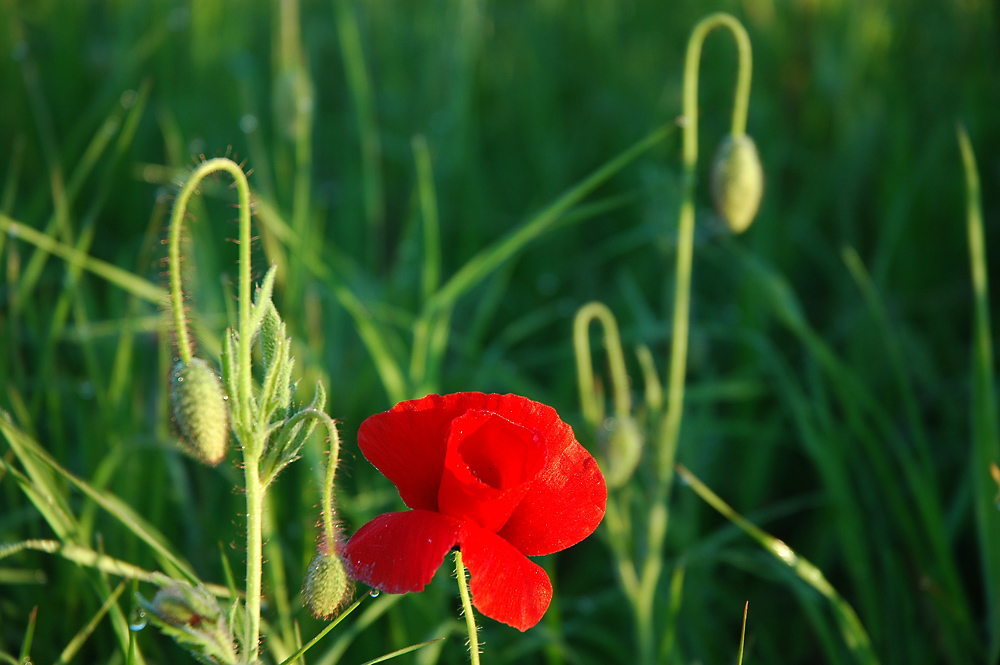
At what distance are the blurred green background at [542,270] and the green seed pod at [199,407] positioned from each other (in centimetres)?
13

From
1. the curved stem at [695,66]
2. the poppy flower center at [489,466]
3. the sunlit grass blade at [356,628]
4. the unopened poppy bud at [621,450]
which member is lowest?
the sunlit grass blade at [356,628]

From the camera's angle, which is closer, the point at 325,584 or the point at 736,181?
the point at 325,584

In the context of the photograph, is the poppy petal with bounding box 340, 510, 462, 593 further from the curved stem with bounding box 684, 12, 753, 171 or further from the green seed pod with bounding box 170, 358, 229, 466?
the curved stem with bounding box 684, 12, 753, 171

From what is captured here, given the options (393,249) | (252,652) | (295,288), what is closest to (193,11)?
(393,249)

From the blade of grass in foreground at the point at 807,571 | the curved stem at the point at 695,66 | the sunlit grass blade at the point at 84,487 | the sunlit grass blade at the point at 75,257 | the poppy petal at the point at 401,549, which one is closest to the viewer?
the poppy petal at the point at 401,549

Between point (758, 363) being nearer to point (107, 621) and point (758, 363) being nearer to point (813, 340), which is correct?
point (813, 340)

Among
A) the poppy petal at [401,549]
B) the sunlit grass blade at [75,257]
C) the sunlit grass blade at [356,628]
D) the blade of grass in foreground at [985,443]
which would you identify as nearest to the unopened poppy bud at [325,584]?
the poppy petal at [401,549]

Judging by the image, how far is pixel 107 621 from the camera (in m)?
1.08

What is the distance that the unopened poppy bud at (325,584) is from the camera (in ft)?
1.85

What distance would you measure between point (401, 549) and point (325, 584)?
0.23 feet

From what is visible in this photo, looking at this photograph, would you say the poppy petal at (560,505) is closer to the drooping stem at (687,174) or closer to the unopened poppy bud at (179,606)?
the unopened poppy bud at (179,606)

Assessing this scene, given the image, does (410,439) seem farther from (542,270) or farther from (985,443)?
(542,270)

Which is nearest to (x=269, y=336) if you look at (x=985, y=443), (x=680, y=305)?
(x=680, y=305)

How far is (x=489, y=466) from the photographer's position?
59cm
